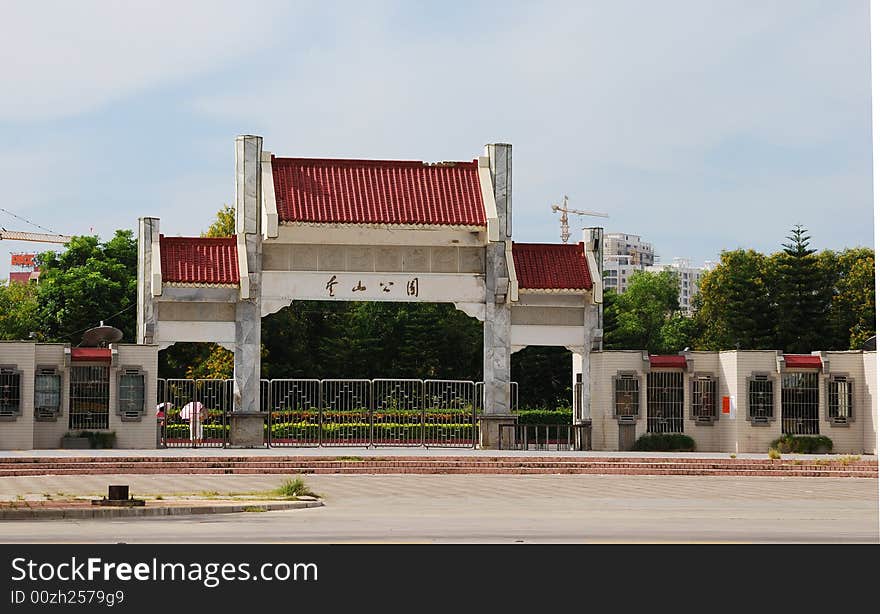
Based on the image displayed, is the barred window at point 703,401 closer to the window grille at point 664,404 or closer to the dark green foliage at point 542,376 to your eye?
the window grille at point 664,404

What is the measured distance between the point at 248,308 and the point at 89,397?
498cm

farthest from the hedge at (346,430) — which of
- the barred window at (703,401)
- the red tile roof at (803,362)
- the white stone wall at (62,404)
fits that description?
the red tile roof at (803,362)

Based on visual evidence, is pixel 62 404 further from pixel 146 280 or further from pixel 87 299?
pixel 87 299

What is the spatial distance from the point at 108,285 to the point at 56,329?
3.16 m

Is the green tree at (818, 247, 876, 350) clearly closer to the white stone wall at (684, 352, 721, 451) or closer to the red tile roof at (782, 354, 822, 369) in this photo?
the red tile roof at (782, 354, 822, 369)

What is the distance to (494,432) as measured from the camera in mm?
40219

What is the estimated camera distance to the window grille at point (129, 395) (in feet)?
124

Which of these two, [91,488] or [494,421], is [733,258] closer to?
[494,421]

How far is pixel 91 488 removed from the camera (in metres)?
26.0

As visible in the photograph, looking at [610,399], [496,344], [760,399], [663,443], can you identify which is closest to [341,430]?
[496,344]

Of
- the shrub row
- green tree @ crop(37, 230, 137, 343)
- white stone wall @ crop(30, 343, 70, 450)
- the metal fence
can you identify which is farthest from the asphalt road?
green tree @ crop(37, 230, 137, 343)

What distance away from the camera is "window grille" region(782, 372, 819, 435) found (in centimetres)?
3978
